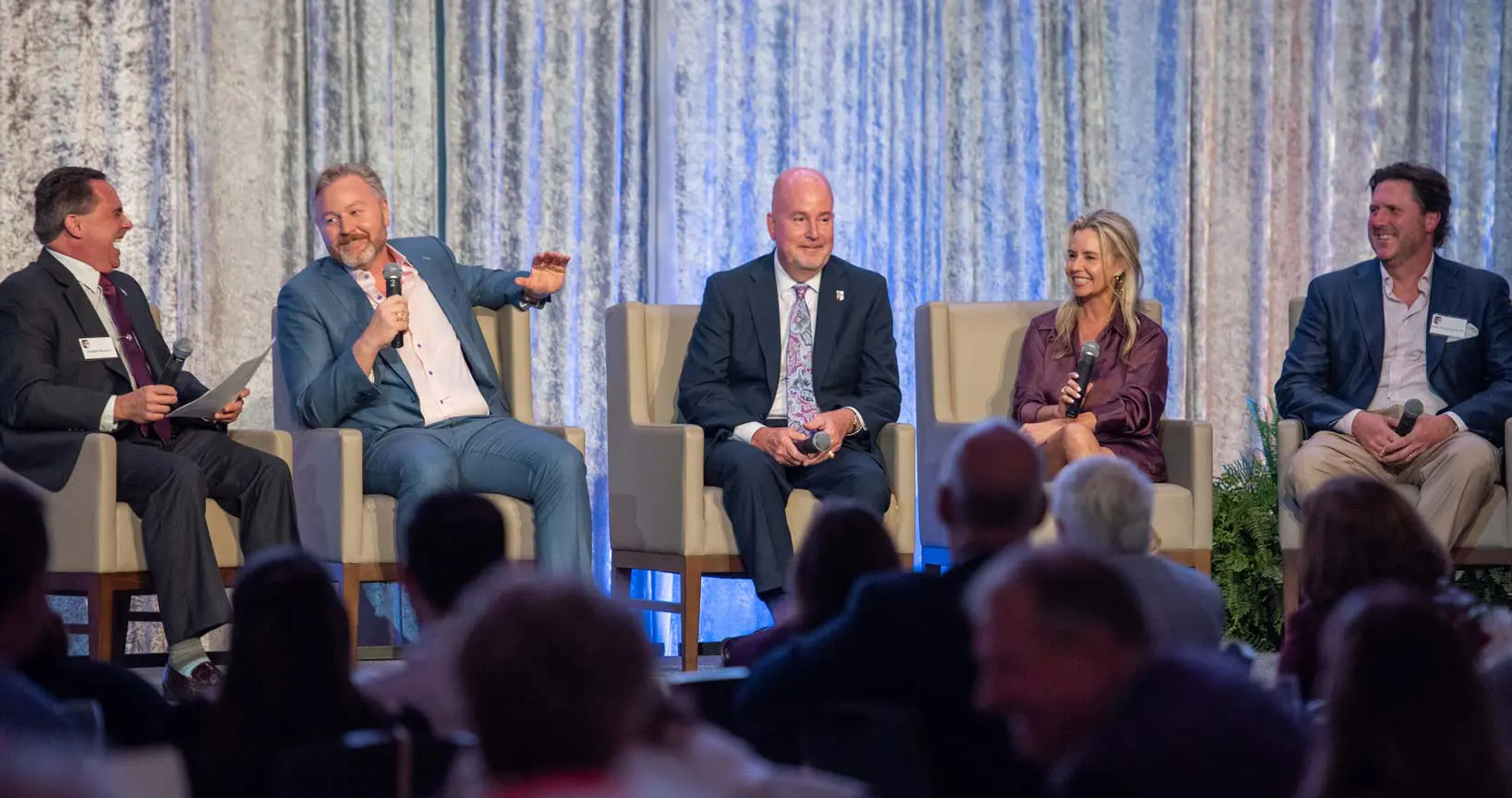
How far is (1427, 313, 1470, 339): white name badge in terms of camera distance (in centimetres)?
521

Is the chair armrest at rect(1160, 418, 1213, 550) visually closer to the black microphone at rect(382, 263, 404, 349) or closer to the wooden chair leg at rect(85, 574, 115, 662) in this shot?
the black microphone at rect(382, 263, 404, 349)

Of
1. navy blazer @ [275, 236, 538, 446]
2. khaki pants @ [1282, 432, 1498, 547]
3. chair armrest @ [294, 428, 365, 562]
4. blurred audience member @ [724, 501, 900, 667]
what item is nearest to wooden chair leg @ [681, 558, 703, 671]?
navy blazer @ [275, 236, 538, 446]

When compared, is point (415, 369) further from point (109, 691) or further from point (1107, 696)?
point (1107, 696)

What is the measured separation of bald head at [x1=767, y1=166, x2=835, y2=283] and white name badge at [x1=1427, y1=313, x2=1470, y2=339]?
1.80m

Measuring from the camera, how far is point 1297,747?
5.48 ft

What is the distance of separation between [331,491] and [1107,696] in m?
3.22

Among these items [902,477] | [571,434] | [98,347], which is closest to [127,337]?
[98,347]


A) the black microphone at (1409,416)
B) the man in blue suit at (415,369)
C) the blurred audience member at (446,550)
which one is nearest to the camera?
the blurred audience member at (446,550)

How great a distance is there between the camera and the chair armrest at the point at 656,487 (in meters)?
4.76

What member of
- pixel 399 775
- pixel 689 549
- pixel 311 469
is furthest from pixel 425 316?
pixel 399 775

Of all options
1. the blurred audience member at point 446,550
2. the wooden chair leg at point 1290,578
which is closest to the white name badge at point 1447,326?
the wooden chair leg at point 1290,578

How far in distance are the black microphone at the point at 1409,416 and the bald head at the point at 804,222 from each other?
168cm

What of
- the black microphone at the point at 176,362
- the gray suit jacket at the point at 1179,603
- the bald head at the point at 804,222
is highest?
the bald head at the point at 804,222

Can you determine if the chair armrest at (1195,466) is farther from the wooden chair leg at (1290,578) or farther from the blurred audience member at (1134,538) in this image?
the blurred audience member at (1134,538)
